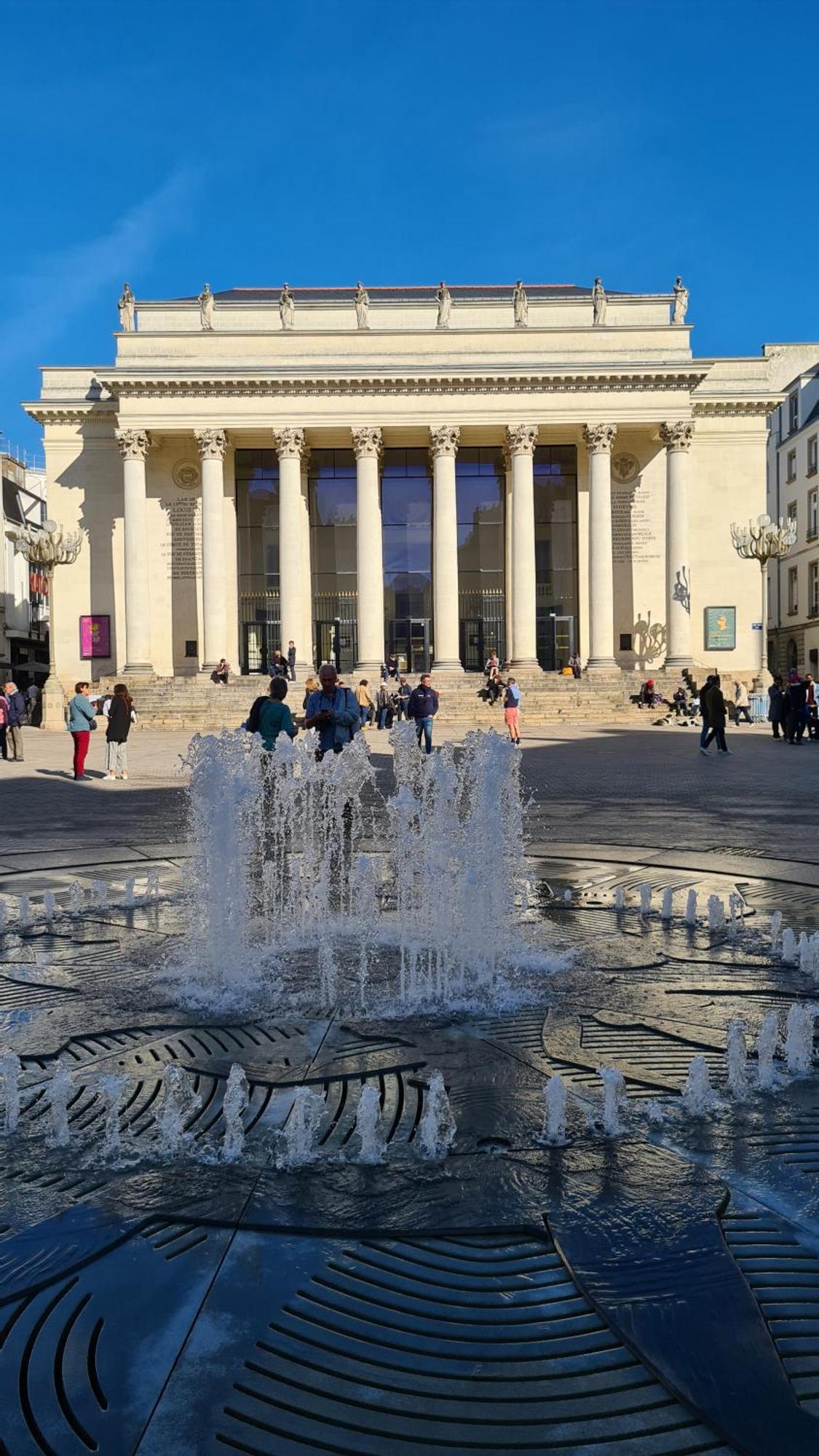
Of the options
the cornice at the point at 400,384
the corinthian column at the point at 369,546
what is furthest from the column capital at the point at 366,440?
the cornice at the point at 400,384

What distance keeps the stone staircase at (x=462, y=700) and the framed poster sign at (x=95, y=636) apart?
4772 mm

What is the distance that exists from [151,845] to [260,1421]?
8.30m

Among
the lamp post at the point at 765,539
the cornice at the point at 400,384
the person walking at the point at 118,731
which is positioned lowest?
the person walking at the point at 118,731

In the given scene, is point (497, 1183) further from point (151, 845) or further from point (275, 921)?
point (151, 845)

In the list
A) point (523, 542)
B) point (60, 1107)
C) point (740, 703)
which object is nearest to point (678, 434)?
point (523, 542)

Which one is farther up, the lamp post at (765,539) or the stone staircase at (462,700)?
the lamp post at (765,539)

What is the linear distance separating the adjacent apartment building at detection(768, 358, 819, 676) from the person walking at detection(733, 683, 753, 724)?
18516mm

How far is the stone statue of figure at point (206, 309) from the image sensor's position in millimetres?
41062

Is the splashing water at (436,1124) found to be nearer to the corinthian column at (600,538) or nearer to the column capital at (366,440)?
the corinthian column at (600,538)

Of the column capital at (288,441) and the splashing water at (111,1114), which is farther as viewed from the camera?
the column capital at (288,441)

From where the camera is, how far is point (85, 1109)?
11.9 ft

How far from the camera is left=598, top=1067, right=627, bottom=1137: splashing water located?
341 centimetres

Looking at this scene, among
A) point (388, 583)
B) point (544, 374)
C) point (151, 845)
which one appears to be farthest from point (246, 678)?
point (151, 845)

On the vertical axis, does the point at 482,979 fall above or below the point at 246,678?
below
